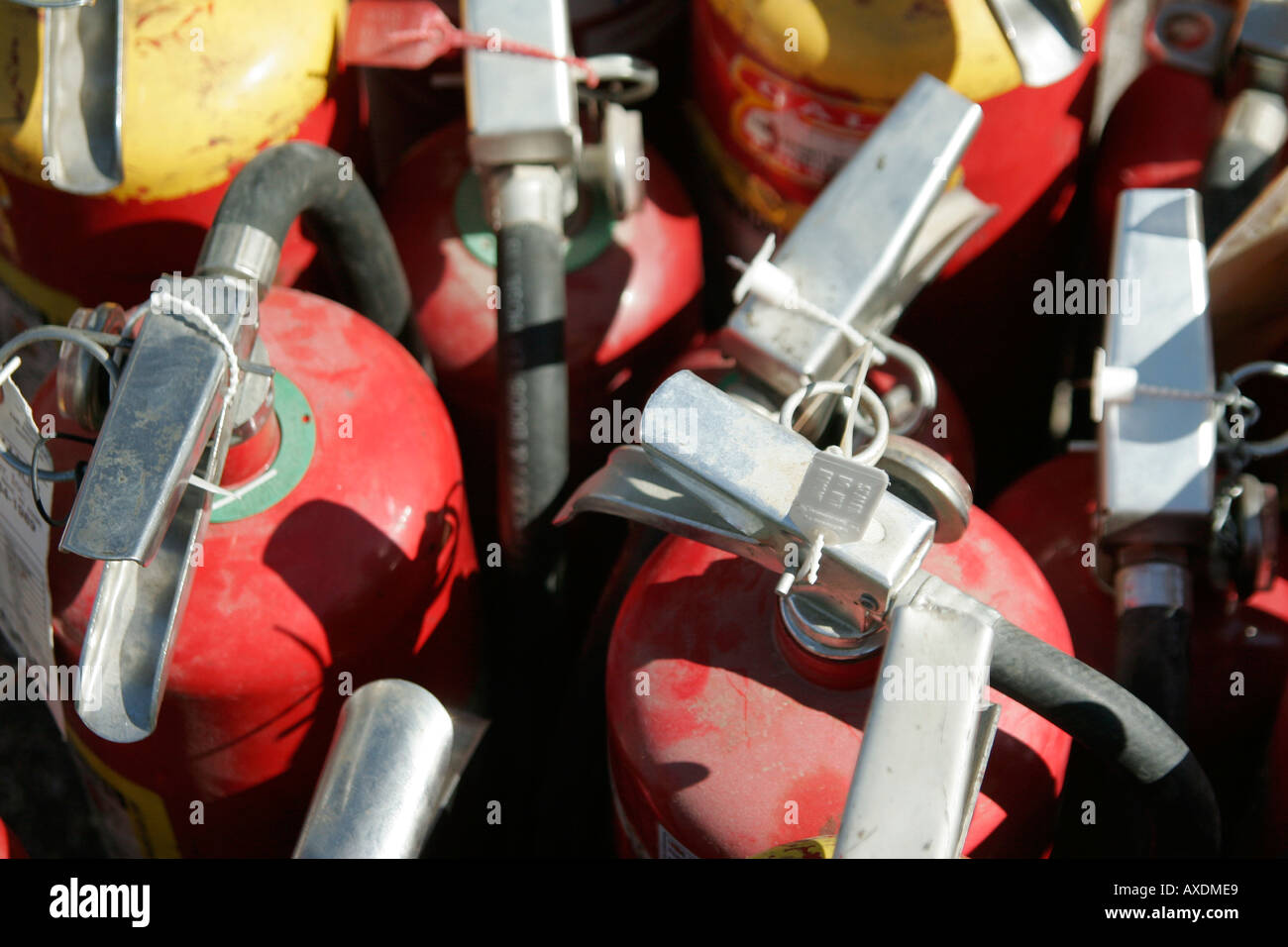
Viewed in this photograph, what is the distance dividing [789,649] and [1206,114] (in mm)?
643

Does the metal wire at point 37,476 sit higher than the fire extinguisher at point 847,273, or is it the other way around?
the fire extinguisher at point 847,273

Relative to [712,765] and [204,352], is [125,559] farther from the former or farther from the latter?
[712,765]

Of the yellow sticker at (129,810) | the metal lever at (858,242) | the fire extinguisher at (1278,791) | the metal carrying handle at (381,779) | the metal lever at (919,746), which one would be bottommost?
the yellow sticker at (129,810)

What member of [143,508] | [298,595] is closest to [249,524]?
[298,595]

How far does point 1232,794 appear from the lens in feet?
2.36

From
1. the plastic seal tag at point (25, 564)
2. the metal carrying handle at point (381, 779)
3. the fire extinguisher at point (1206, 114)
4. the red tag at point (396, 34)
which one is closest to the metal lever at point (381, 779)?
the metal carrying handle at point (381, 779)

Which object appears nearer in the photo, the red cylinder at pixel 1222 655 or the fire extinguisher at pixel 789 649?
the fire extinguisher at pixel 789 649

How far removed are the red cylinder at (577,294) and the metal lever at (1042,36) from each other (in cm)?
29

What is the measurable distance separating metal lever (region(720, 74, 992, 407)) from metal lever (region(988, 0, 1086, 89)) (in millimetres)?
78

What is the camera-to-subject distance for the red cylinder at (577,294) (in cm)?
88

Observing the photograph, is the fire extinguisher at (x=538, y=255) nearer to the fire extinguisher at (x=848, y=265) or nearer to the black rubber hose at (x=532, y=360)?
the black rubber hose at (x=532, y=360)

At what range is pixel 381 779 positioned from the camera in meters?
0.50
